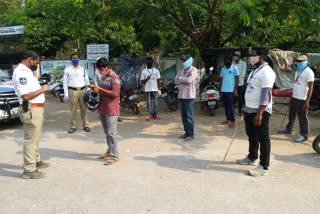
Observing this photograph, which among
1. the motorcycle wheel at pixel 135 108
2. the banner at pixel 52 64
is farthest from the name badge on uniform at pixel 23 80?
the banner at pixel 52 64

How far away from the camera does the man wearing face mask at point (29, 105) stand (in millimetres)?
3945

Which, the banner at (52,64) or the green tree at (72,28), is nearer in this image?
the green tree at (72,28)

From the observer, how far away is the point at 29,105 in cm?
402

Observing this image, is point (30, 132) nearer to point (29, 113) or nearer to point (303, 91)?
point (29, 113)

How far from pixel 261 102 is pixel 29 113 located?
11.1 ft

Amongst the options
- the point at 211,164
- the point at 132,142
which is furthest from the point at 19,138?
the point at 211,164

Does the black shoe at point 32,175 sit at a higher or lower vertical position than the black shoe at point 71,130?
lower

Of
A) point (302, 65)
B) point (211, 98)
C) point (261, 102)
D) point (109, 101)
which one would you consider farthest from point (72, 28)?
point (261, 102)

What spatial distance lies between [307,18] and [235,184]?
490 centimetres

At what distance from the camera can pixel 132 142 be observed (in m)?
5.99

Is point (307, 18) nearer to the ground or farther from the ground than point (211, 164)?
farther from the ground

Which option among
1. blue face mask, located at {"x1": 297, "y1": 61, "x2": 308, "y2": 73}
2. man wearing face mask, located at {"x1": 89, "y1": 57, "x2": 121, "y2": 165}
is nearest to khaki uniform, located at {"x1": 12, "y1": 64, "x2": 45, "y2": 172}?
man wearing face mask, located at {"x1": 89, "y1": 57, "x2": 121, "y2": 165}

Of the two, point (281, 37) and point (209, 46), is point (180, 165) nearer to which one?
point (209, 46)

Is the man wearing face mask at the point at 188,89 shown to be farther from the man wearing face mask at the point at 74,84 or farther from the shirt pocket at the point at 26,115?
the shirt pocket at the point at 26,115
